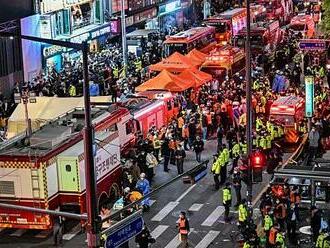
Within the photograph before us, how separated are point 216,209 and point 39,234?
5763mm

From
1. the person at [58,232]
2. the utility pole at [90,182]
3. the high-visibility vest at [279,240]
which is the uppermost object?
the utility pole at [90,182]

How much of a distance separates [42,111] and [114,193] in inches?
254

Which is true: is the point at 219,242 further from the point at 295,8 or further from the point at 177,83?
the point at 295,8

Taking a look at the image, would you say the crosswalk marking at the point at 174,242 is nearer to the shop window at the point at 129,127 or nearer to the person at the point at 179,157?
the person at the point at 179,157

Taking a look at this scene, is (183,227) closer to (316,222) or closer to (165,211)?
(316,222)

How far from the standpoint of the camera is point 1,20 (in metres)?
46.6

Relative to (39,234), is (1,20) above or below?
above

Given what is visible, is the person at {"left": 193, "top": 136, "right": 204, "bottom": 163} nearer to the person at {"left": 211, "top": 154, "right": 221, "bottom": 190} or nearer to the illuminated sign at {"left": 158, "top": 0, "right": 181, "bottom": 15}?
the person at {"left": 211, "top": 154, "right": 221, "bottom": 190}

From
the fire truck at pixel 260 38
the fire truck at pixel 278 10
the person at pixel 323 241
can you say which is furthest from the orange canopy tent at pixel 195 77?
the fire truck at pixel 278 10

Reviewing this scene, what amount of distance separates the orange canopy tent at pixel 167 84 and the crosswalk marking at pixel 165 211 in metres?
12.8

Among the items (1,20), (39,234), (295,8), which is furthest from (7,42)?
(295,8)

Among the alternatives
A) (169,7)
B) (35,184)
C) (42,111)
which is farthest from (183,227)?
(169,7)

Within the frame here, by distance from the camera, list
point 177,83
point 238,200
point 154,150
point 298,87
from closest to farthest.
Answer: point 238,200
point 154,150
point 177,83
point 298,87

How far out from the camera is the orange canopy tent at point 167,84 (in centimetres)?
4106
